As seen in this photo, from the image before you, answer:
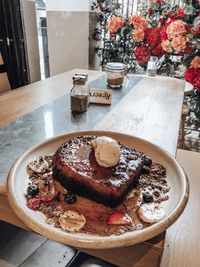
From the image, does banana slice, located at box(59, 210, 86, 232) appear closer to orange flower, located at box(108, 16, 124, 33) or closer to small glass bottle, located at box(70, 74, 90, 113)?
small glass bottle, located at box(70, 74, 90, 113)

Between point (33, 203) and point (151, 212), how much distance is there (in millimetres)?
259

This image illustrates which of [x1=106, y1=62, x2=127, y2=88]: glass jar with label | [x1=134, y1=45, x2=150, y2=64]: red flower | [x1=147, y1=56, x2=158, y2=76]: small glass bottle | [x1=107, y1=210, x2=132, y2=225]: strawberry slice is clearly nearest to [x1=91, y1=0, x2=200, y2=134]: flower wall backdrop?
[x1=134, y1=45, x2=150, y2=64]: red flower

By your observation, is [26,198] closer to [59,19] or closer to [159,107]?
[159,107]

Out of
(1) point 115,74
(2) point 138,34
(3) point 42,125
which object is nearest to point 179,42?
(2) point 138,34

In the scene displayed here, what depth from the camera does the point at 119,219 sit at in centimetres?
52

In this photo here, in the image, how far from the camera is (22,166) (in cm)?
66

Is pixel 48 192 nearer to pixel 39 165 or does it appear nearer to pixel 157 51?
pixel 39 165

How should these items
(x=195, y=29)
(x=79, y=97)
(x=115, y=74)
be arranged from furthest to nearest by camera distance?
(x=195, y=29) < (x=115, y=74) < (x=79, y=97)

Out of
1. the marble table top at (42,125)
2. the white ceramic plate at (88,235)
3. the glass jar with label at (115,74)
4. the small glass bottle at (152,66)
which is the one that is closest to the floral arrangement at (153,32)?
the small glass bottle at (152,66)

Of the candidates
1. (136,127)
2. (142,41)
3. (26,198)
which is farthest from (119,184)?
(142,41)

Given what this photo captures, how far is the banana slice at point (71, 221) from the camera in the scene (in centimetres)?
49

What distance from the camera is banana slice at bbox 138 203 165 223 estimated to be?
51 cm

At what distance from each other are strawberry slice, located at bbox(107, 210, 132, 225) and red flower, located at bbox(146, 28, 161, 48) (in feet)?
6.09

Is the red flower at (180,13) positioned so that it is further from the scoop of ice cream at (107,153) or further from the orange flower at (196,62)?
the scoop of ice cream at (107,153)
